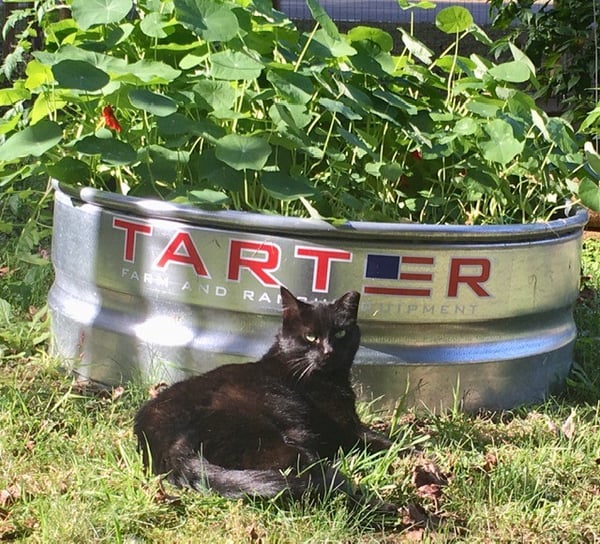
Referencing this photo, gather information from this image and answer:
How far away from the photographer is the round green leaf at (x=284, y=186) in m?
1.76

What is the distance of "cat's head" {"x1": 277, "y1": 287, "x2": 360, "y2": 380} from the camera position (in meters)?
1.67

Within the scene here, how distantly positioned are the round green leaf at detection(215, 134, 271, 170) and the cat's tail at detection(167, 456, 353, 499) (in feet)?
1.87

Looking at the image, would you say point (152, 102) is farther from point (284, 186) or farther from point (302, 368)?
point (302, 368)

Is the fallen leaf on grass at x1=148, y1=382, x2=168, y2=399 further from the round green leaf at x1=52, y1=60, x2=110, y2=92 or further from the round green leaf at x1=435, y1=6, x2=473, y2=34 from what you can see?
the round green leaf at x1=435, y1=6, x2=473, y2=34

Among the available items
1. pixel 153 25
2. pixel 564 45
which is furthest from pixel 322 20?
pixel 564 45

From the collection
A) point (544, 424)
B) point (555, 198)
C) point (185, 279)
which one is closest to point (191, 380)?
point (185, 279)

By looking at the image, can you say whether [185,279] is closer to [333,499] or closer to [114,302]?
[114,302]

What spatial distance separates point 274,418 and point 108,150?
0.65 metres

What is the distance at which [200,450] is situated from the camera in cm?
150

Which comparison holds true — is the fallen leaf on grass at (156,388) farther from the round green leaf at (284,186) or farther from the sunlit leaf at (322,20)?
the sunlit leaf at (322,20)

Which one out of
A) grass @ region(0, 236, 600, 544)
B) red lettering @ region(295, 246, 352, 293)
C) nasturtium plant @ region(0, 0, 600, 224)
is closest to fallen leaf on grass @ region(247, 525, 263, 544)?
grass @ region(0, 236, 600, 544)

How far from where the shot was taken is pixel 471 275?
1.80 m

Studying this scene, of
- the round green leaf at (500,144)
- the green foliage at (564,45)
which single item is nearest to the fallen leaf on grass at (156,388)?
the round green leaf at (500,144)

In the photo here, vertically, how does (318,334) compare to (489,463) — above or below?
above
